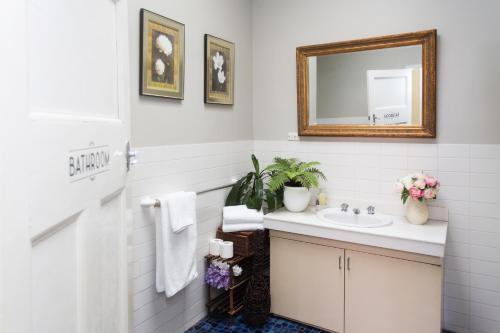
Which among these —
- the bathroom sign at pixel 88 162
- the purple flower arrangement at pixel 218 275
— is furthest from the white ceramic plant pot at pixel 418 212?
the bathroom sign at pixel 88 162

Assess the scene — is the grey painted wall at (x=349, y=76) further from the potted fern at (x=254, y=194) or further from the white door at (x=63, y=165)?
the white door at (x=63, y=165)

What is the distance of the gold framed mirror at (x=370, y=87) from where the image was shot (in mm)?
2547

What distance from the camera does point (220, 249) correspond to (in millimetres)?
2711

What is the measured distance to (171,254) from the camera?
7.48ft

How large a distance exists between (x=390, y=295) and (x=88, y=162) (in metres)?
2.09

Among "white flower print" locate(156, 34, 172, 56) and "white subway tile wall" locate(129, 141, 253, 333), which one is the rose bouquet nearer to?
"white subway tile wall" locate(129, 141, 253, 333)

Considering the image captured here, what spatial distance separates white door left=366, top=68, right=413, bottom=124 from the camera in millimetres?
2617

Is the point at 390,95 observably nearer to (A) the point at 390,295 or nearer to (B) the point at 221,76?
(B) the point at 221,76

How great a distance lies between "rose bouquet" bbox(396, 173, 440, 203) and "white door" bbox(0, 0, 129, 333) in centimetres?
191

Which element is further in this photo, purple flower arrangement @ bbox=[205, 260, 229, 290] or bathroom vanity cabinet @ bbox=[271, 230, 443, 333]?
purple flower arrangement @ bbox=[205, 260, 229, 290]

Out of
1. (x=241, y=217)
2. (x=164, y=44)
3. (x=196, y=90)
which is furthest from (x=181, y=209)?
(x=164, y=44)

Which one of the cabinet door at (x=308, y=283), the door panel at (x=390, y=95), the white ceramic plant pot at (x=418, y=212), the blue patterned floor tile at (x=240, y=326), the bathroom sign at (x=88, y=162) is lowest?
the blue patterned floor tile at (x=240, y=326)

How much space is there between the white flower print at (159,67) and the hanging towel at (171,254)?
0.77 m

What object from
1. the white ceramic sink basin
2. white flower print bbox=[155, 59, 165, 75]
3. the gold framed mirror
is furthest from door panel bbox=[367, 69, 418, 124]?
white flower print bbox=[155, 59, 165, 75]
